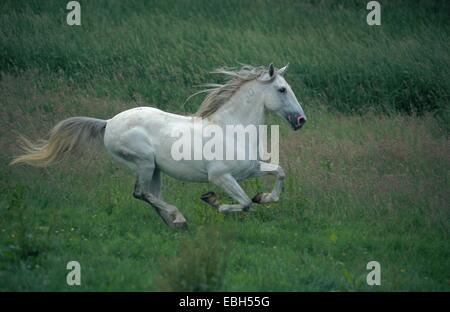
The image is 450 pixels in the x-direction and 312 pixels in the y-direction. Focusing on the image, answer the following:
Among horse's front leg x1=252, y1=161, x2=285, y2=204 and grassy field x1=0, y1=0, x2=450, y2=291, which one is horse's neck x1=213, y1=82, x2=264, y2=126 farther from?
grassy field x1=0, y1=0, x2=450, y2=291

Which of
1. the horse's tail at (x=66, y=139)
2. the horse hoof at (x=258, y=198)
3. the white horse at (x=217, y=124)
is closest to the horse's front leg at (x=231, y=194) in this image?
the white horse at (x=217, y=124)

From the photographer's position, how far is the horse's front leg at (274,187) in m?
8.49

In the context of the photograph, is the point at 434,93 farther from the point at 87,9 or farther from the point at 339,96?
the point at 87,9

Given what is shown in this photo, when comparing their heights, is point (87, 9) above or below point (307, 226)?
above

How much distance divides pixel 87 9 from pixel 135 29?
204 centimetres

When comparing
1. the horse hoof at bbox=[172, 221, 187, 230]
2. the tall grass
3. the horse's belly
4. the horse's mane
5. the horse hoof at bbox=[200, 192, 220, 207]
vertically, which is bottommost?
the horse hoof at bbox=[172, 221, 187, 230]

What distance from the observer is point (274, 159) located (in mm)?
9914

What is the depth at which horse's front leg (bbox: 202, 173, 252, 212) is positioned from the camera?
8.41 meters

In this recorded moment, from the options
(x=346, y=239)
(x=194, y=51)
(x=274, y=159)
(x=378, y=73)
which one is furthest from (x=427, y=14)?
(x=346, y=239)

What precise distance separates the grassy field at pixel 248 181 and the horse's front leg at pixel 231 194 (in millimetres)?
289

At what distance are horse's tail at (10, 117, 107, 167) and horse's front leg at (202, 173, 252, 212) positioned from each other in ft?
5.34

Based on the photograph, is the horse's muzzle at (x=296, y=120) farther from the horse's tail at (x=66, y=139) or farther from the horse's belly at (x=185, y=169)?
the horse's tail at (x=66, y=139)

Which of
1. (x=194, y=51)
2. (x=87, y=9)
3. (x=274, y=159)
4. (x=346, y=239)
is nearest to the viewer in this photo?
(x=346, y=239)

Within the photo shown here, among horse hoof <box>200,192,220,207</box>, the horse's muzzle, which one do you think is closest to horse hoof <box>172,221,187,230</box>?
horse hoof <box>200,192,220,207</box>
